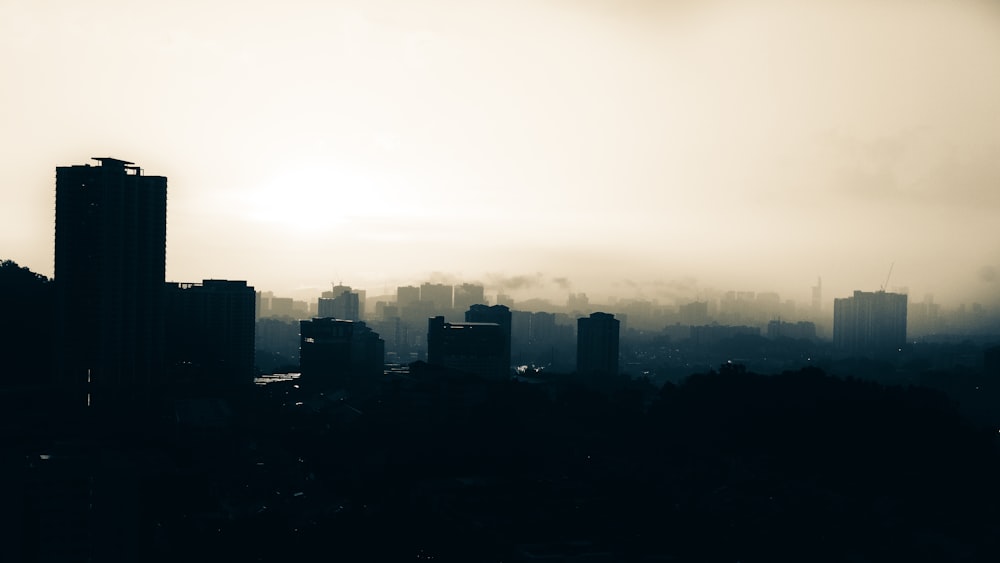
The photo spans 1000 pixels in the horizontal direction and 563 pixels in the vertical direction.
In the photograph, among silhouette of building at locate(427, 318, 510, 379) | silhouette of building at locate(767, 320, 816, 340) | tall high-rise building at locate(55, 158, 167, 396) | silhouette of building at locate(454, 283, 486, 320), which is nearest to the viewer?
tall high-rise building at locate(55, 158, 167, 396)

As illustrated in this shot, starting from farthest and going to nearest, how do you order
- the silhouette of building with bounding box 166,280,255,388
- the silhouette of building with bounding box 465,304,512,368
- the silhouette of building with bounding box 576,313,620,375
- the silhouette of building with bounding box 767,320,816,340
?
the silhouette of building with bounding box 767,320,816,340 < the silhouette of building with bounding box 465,304,512,368 < the silhouette of building with bounding box 576,313,620,375 < the silhouette of building with bounding box 166,280,255,388

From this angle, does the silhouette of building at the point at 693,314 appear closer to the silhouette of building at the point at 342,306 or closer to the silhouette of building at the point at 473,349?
the silhouette of building at the point at 342,306

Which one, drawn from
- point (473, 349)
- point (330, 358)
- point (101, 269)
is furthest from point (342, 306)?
point (101, 269)

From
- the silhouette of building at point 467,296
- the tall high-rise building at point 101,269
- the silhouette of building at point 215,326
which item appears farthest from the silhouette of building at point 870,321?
the tall high-rise building at point 101,269

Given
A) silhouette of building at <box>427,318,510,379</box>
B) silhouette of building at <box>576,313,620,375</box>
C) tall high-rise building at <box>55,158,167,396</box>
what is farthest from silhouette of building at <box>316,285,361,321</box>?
tall high-rise building at <box>55,158,167,396</box>

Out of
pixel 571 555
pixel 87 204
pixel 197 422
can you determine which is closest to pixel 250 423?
pixel 197 422

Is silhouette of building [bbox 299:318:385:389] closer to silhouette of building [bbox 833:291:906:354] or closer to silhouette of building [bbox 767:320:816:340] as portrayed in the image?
silhouette of building [bbox 833:291:906:354]
